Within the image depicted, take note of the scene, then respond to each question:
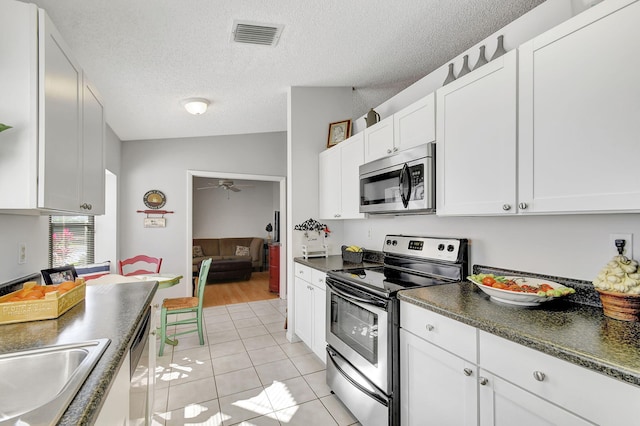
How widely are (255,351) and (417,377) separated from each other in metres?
1.97

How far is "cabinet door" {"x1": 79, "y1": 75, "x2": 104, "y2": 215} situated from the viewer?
5.32 ft

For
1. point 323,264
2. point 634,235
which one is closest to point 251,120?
point 323,264

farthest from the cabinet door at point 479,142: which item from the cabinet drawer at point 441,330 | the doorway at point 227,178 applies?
the doorway at point 227,178

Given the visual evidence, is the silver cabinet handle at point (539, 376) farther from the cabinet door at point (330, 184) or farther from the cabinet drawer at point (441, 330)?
the cabinet door at point (330, 184)

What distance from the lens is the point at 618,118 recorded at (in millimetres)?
1101

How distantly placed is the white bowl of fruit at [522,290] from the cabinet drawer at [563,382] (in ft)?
0.91

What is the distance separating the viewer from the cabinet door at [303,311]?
288cm

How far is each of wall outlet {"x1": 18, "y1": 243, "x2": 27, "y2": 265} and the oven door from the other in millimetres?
1852

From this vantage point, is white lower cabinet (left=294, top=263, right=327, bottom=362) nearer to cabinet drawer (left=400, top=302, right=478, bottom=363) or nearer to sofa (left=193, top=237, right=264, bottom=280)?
cabinet drawer (left=400, top=302, right=478, bottom=363)

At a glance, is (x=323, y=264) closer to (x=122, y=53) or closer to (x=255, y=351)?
(x=255, y=351)

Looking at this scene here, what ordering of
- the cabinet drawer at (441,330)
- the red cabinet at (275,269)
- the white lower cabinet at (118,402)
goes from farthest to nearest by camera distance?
the red cabinet at (275,269) < the cabinet drawer at (441,330) < the white lower cabinet at (118,402)

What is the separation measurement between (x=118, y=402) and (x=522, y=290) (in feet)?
5.31

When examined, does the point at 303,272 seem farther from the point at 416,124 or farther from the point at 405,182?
the point at 416,124

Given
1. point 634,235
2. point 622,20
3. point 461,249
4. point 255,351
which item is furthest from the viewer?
point 255,351
